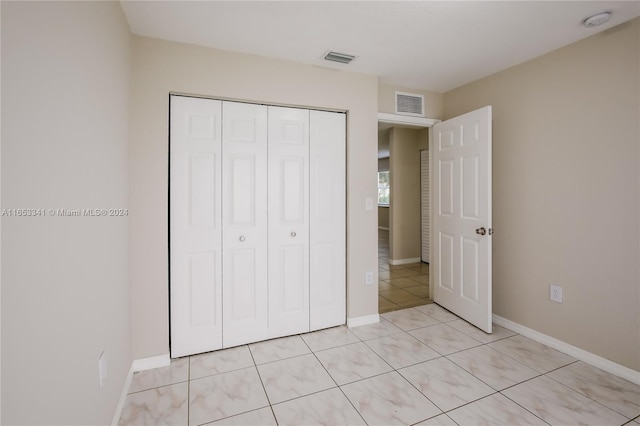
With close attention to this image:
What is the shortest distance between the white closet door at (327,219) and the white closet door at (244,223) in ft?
1.50

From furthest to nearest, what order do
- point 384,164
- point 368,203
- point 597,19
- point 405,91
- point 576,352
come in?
point 384,164
point 405,91
point 368,203
point 576,352
point 597,19

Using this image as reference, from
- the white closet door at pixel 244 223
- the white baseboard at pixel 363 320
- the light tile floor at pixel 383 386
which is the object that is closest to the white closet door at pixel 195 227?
the white closet door at pixel 244 223

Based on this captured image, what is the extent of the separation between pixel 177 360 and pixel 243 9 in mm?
2551

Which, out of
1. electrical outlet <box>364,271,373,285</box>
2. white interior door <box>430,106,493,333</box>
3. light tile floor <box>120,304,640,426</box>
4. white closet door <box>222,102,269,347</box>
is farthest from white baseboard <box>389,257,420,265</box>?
white closet door <box>222,102,269,347</box>

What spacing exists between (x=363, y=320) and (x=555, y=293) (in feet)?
5.43

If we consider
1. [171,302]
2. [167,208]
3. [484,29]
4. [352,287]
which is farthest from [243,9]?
[352,287]

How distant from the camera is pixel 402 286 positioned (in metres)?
4.21

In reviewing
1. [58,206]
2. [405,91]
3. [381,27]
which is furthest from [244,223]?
[405,91]

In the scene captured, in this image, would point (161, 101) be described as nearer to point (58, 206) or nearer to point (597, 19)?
point (58, 206)

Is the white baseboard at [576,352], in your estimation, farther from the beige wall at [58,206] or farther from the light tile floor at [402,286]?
the beige wall at [58,206]

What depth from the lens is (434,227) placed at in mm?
3547

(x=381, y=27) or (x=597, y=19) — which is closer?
(x=597, y=19)

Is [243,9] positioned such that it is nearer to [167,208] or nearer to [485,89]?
[167,208]

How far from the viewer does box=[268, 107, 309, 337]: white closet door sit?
2623 millimetres
